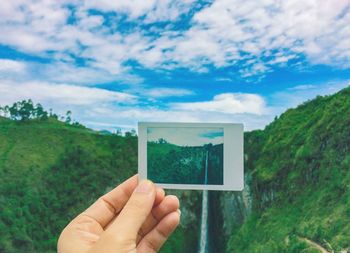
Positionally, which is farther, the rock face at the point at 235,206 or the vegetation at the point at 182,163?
the rock face at the point at 235,206

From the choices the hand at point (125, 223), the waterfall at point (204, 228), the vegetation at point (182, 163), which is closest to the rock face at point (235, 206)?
the waterfall at point (204, 228)

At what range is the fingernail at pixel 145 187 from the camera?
3.46ft

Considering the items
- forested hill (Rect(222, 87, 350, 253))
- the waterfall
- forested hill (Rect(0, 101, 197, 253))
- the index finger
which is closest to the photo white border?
the index finger

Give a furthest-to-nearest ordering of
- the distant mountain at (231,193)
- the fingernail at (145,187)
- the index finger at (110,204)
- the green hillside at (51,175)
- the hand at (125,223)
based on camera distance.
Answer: the green hillside at (51,175)
the distant mountain at (231,193)
the index finger at (110,204)
the fingernail at (145,187)
the hand at (125,223)

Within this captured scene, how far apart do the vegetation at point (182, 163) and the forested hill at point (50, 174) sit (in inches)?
1044

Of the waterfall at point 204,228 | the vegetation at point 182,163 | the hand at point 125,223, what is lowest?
the waterfall at point 204,228

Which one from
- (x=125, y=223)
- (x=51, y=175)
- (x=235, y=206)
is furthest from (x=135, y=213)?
(x=51, y=175)

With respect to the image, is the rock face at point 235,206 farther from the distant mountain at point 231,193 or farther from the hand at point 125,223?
the hand at point 125,223

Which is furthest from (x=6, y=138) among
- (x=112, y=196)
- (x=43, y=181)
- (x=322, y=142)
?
(x=112, y=196)

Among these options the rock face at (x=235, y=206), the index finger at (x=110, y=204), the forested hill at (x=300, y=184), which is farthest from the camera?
the rock face at (x=235, y=206)

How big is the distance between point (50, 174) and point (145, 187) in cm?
2981

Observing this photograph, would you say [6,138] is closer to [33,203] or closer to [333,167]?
[33,203]

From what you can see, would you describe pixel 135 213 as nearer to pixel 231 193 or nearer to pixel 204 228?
pixel 231 193

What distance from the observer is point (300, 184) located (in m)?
23.4
